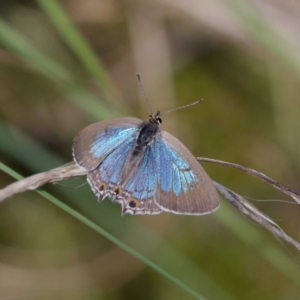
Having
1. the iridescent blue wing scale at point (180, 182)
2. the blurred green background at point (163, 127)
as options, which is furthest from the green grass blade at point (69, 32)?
the iridescent blue wing scale at point (180, 182)

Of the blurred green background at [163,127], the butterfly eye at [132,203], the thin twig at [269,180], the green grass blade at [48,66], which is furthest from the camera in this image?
the blurred green background at [163,127]

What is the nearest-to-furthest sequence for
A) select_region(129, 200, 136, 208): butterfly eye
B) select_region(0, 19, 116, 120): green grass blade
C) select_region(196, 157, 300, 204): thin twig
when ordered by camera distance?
select_region(196, 157, 300, 204): thin twig → select_region(0, 19, 116, 120): green grass blade → select_region(129, 200, 136, 208): butterfly eye

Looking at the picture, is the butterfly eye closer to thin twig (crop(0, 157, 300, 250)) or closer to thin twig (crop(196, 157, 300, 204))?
thin twig (crop(0, 157, 300, 250))

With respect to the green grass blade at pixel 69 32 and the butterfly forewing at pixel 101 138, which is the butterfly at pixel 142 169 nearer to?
the butterfly forewing at pixel 101 138

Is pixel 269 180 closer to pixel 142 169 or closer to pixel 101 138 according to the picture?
pixel 142 169

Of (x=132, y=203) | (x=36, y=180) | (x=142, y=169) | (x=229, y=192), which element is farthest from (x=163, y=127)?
(x=36, y=180)

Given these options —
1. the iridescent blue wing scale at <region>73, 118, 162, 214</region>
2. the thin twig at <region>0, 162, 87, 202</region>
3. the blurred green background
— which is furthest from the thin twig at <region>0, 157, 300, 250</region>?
the blurred green background

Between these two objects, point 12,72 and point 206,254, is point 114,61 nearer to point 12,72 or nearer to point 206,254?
point 12,72
